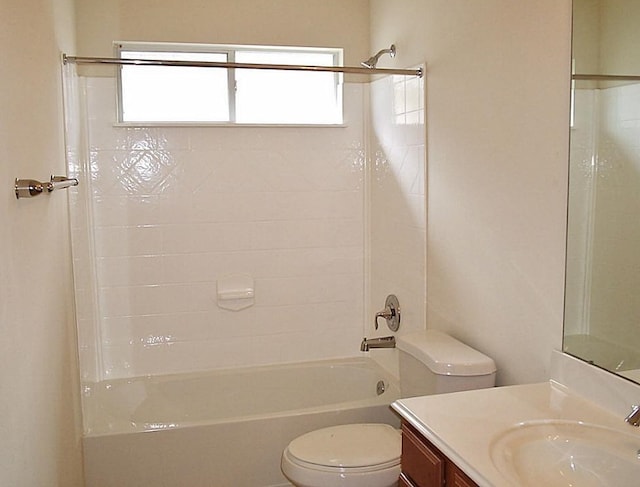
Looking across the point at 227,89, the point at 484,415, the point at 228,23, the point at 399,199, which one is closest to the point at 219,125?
the point at 227,89

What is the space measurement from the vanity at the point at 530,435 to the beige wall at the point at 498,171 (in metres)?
0.26

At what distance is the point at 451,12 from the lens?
2.60 m

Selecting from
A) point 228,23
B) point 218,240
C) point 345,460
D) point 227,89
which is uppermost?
point 228,23

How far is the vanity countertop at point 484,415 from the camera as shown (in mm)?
1473

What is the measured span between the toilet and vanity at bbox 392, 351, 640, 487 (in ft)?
1.27

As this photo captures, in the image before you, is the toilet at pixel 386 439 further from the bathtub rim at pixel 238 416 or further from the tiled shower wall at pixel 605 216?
the tiled shower wall at pixel 605 216

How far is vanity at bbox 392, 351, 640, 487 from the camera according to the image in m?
1.45

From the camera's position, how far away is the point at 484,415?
1688 mm

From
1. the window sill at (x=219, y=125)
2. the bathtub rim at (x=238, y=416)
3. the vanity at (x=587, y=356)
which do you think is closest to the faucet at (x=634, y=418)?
the vanity at (x=587, y=356)

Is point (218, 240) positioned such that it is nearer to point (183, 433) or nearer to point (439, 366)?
point (183, 433)

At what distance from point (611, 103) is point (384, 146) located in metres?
1.78

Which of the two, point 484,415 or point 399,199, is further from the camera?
point 399,199

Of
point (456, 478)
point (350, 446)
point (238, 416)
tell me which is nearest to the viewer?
point (456, 478)

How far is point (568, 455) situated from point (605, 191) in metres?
0.74
